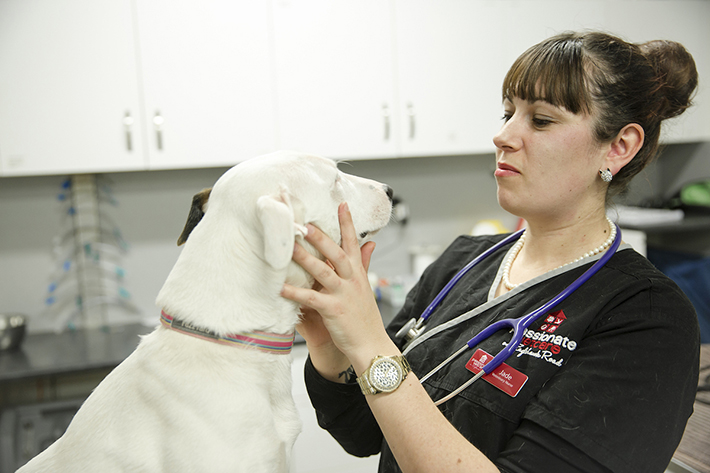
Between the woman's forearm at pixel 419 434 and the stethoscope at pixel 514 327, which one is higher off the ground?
the stethoscope at pixel 514 327

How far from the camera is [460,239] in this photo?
1.39 m

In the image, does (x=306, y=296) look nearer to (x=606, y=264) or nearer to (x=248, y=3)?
(x=606, y=264)

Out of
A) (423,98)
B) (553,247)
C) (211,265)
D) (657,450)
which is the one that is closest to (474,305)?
(553,247)

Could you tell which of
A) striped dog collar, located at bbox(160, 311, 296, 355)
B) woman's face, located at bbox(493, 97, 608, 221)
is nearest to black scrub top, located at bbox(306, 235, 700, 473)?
woman's face, located at bbox(493, 97, 608, 221)

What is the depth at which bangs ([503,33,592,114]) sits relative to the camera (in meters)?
0.97

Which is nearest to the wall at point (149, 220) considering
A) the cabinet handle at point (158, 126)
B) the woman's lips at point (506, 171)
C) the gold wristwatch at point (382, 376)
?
the cabinet handle at point (158, 126)

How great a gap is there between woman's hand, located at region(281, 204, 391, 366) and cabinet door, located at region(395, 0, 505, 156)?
174 centimetres

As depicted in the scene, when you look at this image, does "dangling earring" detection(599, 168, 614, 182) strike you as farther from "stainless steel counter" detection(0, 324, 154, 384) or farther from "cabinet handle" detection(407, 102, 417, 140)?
"stainless steel counter" detection(0, 324, 154, 384)

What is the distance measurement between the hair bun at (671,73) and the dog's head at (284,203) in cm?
61

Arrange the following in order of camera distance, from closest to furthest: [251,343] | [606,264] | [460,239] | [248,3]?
[251,343] < [606,264] < [460,239] < [248,3]

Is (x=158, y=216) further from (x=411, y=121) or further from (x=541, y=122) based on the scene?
(x=541, y=122)

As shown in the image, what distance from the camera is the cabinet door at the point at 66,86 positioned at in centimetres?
212

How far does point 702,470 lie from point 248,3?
226 centimetres

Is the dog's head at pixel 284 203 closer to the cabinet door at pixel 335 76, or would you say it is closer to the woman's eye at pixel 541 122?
the woman's eye at pixel 541 122
